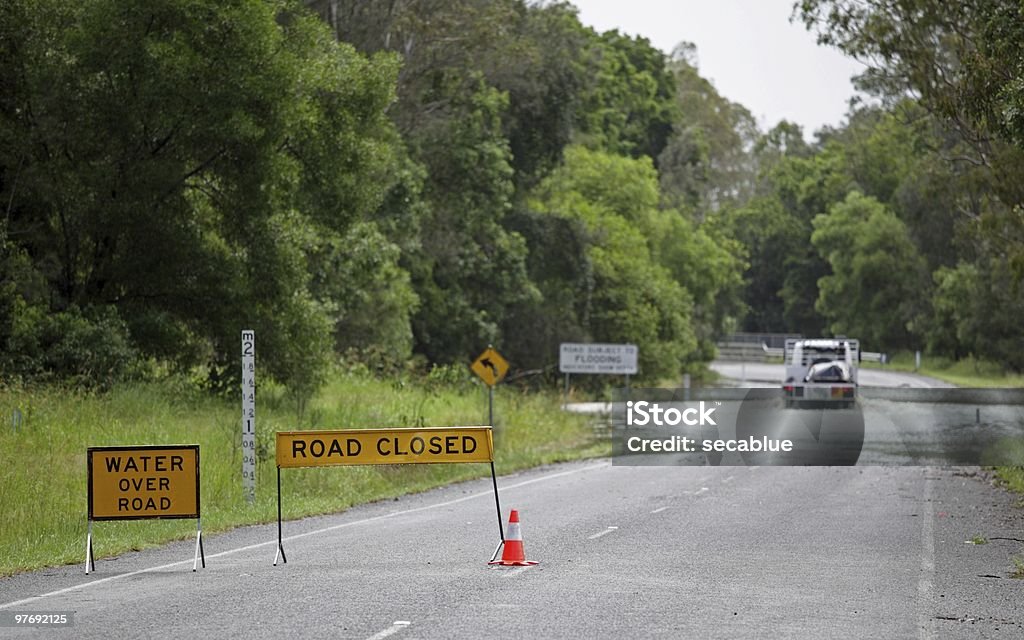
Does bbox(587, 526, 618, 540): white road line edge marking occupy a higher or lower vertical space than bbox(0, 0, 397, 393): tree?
lower

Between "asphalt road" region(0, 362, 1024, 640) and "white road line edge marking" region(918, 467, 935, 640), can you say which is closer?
"asphalt road" region(0, 362, 1024, 640)

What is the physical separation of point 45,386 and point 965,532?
15521 mm

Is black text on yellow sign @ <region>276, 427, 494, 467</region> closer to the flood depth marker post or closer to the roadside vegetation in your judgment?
the flood depth marker post

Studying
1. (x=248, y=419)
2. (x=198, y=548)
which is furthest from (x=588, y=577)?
(x=248, y=419)

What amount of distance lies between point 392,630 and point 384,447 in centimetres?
514

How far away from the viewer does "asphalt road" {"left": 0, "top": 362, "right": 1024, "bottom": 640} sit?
1095 cm

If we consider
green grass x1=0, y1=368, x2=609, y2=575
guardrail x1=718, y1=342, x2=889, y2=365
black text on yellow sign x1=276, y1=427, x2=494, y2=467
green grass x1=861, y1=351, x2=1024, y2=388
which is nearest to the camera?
black text on yellow sign x1=276, y1=427, x2=494, y2=467

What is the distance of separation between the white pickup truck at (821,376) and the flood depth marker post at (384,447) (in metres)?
29.7

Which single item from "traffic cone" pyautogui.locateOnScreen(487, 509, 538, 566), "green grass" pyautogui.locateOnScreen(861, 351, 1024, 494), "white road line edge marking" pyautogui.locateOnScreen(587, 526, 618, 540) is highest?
"traffic cone" pyautogui.locateOnScreen(487, 509, 538, 566)

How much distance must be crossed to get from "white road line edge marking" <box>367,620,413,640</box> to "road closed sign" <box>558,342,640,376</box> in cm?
3186

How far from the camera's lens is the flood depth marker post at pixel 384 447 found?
15.5m

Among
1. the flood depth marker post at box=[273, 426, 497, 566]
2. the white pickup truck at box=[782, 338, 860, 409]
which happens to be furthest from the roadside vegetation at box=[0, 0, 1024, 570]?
the white pickup truck at box=[782, 338, 860, 409]

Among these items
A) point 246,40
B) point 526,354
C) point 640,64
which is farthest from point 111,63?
point 640,64

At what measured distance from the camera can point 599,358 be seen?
43031 mm
